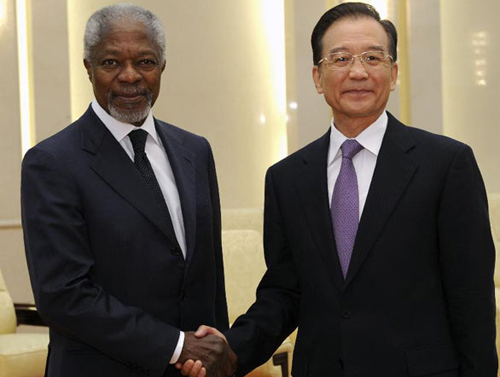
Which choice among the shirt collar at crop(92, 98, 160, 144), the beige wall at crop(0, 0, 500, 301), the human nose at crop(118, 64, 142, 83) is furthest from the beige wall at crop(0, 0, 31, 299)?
the human nose at crop(118, 64, 142, 83)

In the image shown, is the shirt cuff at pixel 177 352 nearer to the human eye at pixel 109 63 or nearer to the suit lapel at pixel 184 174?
the suit lapel at pixel 184 174

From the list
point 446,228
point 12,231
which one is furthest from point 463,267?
point 12,231

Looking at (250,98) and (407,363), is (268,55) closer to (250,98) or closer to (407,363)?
(250,98)

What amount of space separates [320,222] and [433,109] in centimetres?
435

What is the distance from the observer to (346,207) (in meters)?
2.11

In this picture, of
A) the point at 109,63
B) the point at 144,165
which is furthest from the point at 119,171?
the point at 109,63

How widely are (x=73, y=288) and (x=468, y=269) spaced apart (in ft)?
3.39

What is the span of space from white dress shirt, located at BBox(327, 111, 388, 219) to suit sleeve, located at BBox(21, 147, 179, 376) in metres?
0.63

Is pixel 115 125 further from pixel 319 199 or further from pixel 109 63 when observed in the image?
pixel 319 199

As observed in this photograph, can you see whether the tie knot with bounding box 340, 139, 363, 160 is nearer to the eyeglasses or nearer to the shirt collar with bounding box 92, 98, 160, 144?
the eyeglasses

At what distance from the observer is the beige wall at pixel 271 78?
6.17 m

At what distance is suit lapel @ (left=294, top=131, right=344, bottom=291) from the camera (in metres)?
2.08

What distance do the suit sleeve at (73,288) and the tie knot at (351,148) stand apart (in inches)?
27.4

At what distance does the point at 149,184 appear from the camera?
2189 millimetres
